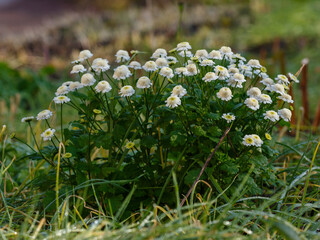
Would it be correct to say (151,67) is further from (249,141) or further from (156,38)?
(156,38)

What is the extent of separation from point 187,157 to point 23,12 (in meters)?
11.4

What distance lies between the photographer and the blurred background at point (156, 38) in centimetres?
475

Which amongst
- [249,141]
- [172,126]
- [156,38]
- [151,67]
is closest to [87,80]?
[151,67]

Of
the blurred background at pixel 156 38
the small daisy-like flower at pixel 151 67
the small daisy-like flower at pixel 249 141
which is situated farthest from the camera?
the blurred background at pixel 156 38

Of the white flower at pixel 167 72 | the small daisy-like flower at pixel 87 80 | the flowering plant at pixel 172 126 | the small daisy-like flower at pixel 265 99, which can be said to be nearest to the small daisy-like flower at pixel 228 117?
the flowering plant at pixel 172 126

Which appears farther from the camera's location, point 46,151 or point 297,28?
point 297,28

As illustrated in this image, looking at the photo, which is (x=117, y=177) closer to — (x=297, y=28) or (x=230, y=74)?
(x=230, y=74)

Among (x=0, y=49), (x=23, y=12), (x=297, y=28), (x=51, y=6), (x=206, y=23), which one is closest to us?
(x=0, y=49)

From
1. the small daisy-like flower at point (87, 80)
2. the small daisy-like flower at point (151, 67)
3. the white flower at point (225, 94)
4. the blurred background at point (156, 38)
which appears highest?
the small daisy-like flower at point (151, 67)

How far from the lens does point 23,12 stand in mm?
11883

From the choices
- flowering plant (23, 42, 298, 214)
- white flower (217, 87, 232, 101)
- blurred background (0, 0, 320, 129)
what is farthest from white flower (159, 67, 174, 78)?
blurred background (0, 0, 320, 129)

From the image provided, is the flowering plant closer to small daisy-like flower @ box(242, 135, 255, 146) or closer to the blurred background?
small daisy-like flower @ box(242, 135, 255, 146)

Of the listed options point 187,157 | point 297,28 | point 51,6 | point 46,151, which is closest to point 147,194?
point 187,157

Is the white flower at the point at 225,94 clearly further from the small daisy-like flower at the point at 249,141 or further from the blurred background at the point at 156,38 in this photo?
the blurred background at the point at 156,38
